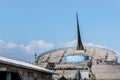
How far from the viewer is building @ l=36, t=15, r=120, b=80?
80.5m

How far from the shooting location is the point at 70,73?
269 ft

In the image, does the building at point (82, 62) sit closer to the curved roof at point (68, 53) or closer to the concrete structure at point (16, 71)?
the curved roof at point (68, 53)

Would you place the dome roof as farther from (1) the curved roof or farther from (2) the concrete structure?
(2) the concrete structure

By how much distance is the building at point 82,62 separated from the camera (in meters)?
80.5

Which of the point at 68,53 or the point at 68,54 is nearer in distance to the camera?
the point at 68,54

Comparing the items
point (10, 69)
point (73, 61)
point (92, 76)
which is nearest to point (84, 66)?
point (73, 61)

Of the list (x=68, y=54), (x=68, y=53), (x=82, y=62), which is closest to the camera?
(x=82, y=62)

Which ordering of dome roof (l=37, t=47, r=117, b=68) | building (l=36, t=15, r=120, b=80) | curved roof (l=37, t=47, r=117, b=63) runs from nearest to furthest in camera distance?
1. building (l=36, t=15, r=120, b=80)
2. dome roof (l=37, t=47, r=117, b=68)
3. curved roof (l=37, t=47, r=117, b=63)

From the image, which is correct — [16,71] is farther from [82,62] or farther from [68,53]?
[68,53]

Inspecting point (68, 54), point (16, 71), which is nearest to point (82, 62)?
point (68, 54)

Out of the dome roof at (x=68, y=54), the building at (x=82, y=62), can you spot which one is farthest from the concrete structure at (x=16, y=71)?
the dome roof at (x=68, y=54)

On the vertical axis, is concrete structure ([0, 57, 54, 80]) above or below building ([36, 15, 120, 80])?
below

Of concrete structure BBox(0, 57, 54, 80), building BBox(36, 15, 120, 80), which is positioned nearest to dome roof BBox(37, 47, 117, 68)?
building BBox(36, 15, 120, 80)

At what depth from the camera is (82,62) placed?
91688 mm
